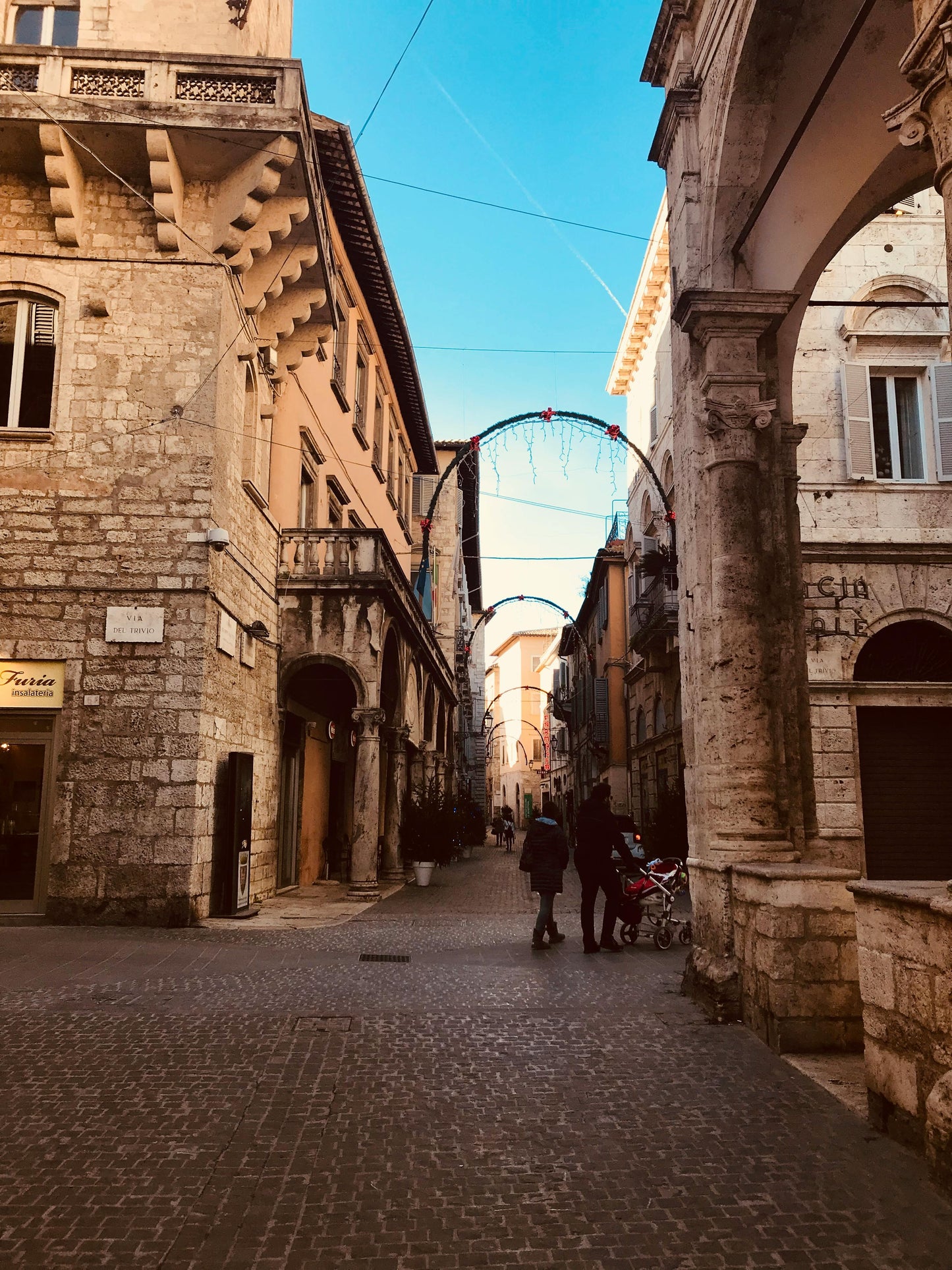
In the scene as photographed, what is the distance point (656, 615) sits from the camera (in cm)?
2380

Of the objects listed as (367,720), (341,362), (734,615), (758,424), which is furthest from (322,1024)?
(341,362)

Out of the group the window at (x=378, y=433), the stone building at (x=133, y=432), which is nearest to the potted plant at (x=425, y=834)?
the stone building at (x=133, y=432)

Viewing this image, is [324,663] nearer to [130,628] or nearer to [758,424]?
[130,628]

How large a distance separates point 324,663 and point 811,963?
35.4 feet

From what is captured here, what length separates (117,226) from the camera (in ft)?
39.8

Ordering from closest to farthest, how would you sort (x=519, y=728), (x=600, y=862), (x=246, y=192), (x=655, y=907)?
(x=600, y=862), (x=655, y=907), (x=246, y=192), (x=519, y=728)

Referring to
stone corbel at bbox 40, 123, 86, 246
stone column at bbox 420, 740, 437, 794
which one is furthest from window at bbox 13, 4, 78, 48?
stone column at bbox 420, 740, 437, 794

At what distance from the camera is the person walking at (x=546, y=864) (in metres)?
10.5

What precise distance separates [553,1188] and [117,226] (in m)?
11.6

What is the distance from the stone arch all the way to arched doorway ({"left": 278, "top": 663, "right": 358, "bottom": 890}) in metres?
0.14

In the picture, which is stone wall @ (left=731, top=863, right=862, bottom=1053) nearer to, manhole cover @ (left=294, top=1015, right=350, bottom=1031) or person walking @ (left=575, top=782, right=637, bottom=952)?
manhole cover @ (left=294, top=1015, right=350, bottom=1031)

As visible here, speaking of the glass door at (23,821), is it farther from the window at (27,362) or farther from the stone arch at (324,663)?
the stone arch at (324,663)

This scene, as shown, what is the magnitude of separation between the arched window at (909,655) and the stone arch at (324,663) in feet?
24.0

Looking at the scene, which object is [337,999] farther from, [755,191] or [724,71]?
[724,71]
